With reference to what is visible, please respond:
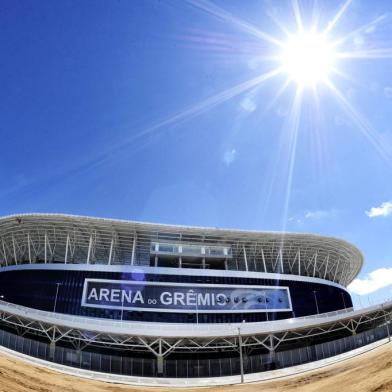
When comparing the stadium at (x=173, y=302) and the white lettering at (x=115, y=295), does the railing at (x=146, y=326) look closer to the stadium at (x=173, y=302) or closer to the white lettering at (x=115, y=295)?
the stadium at (x=173, y=302)

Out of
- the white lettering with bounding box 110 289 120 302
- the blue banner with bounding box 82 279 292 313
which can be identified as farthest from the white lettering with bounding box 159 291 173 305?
the white lettering with bounding box 110 289 120 302

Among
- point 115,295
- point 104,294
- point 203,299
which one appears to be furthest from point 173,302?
point 104,294

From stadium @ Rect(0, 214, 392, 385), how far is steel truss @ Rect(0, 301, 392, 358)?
0.19m

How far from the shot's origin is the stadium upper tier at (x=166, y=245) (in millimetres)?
62375

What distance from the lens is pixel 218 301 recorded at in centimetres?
5972

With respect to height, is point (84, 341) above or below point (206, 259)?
below

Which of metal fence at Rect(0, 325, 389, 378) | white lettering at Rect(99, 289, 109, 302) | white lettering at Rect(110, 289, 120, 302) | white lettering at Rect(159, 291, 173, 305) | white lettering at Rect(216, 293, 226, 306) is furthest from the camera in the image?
white lettering at Rect(216, 293, 226, 306)

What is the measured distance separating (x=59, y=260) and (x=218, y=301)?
38.9 metres

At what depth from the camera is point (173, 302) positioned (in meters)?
58.0

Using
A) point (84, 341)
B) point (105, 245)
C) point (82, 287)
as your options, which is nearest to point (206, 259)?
point (105, 245)

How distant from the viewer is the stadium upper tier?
6238cm

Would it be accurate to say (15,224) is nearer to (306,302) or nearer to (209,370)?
(209,370)

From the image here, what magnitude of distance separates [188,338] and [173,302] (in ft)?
46.6

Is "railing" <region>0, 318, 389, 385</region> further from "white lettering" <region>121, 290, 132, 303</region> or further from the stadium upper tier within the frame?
the stadium upper tier
